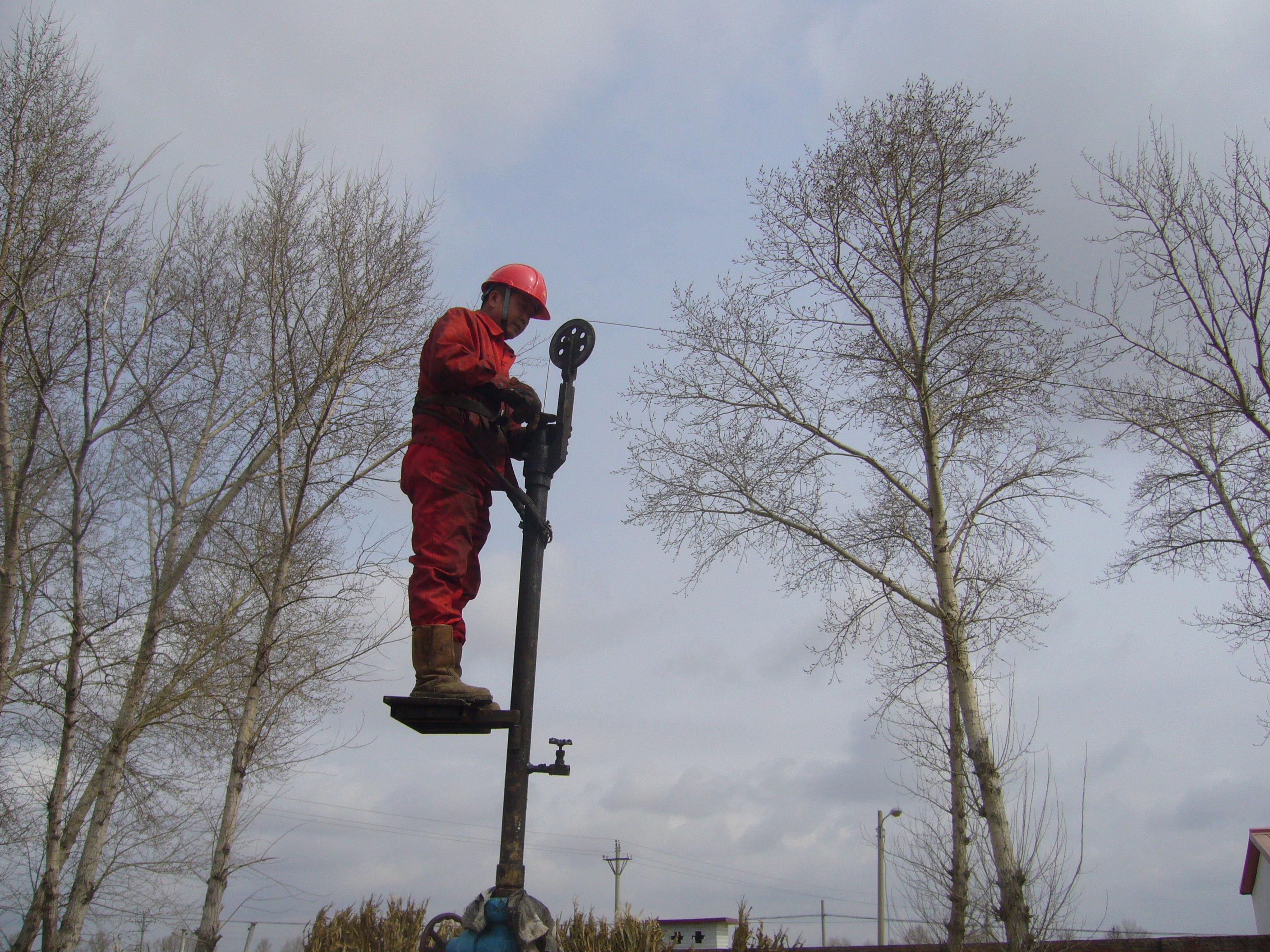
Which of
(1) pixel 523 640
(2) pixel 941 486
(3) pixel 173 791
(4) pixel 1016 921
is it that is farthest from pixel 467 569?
(3) pixel 173 791

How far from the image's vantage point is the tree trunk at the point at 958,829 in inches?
328

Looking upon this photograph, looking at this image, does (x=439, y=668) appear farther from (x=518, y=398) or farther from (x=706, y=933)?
(x=706, y=933)

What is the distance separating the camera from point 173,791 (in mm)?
12039

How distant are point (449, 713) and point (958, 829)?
7.27 metres

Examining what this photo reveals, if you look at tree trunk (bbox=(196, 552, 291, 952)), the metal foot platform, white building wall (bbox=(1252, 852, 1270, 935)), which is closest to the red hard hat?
the metal foot platform

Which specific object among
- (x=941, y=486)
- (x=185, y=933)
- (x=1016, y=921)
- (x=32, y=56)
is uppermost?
(x=32, y=56)

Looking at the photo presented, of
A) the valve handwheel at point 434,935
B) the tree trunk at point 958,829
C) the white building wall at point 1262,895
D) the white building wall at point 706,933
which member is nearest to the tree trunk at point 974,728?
the tree trunk at point 958,829

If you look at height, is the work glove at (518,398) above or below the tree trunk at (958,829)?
above

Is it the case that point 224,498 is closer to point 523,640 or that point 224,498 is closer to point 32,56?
point 32,56

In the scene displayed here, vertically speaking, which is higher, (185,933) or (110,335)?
(110,335)

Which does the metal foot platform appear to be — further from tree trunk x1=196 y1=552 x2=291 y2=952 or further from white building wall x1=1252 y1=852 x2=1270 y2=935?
white building wall x1=1252 y1=852 x2=1270 y2=935

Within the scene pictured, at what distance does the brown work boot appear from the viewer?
316 centimetres

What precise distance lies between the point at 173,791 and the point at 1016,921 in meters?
10.1

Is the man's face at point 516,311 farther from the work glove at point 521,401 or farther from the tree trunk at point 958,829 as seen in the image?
the tree trunk at point 958,829
